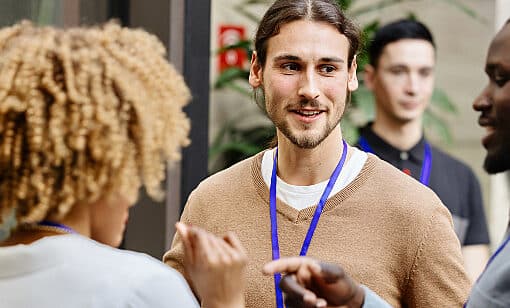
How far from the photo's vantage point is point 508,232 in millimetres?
2195

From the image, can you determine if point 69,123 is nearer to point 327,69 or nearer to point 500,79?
point 500,79

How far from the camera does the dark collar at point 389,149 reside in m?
4.44

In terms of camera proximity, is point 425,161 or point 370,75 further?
point 370,75

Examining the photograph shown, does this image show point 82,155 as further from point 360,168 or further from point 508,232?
point 360,168

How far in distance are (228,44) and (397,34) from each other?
1845mm

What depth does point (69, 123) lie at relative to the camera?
5.89 feet

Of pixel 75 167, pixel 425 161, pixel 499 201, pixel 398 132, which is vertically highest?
pixel 75 167

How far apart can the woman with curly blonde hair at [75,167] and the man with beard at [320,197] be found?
3.22 ft

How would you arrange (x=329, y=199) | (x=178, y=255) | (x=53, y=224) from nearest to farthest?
(x=53, y=224), (x=329, y=199), (x=178, y=255)

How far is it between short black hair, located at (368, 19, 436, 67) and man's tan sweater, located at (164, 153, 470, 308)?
1.89m

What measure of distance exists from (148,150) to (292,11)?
1.29m

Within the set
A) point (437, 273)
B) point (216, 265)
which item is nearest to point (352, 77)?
point (437, 273)

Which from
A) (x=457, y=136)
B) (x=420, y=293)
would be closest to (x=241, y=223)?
(x=420, y=293)

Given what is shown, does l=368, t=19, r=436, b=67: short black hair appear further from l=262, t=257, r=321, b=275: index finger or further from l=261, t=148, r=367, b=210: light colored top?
l=262, t=257, r=321, b=275: index finger
